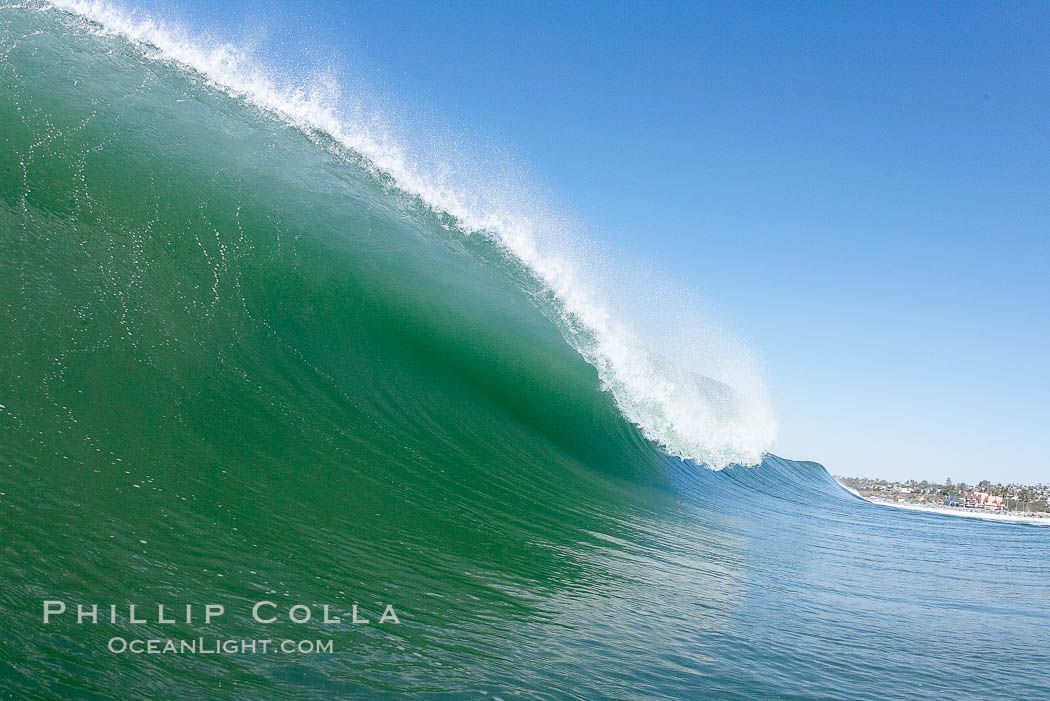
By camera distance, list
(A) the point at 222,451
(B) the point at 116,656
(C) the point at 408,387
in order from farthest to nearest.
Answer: (C) the point at 408,387 → (A) the point at 222,451 → (B) the point at 116,656

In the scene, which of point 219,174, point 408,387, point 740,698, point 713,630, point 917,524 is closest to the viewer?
point 740,698

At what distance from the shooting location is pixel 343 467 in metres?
5.09

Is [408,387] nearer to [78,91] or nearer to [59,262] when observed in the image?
[59,262]

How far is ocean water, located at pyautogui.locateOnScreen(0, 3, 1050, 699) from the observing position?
Answer: 2801 mm

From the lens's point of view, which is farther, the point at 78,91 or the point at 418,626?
the point at 78,91

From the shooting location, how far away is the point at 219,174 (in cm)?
805

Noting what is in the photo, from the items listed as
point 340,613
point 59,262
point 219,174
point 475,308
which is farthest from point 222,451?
point 475,308

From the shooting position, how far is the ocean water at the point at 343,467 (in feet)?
9.19

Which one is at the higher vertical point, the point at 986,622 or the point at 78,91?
the point at 78,91

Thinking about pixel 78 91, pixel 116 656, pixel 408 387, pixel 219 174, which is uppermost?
pixel 78 91

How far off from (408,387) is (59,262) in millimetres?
3484

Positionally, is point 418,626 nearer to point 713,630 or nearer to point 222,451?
point 713,630

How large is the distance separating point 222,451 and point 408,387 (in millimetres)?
2905

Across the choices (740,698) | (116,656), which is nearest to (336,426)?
(116,656)
